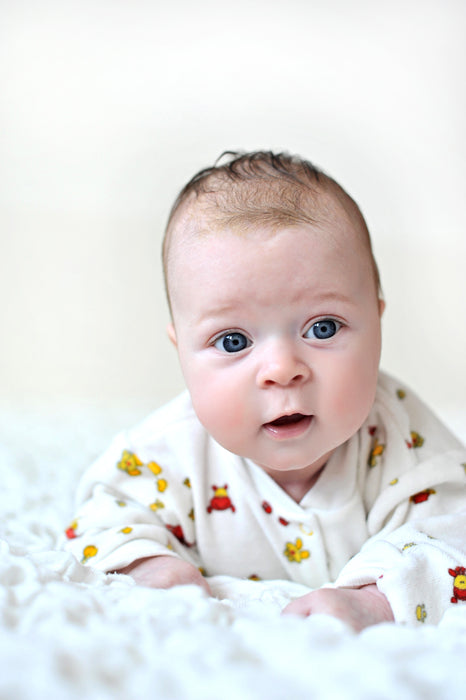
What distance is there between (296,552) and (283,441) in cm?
23

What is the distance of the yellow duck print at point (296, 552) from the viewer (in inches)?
41.2

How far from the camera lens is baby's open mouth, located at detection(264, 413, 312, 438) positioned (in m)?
0.89

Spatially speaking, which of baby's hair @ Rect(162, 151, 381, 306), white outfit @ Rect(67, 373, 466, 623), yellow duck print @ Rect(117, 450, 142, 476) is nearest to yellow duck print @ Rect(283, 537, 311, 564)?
white outfit @ Rect(67, 373, 466, 623)

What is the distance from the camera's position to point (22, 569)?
70cm

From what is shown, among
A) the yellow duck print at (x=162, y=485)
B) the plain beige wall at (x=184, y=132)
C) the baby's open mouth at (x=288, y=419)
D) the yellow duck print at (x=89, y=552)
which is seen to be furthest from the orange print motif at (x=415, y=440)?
the plain beige wall at (x=184, y=132)

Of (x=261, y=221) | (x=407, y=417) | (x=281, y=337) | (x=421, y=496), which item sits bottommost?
(x=421, y=496)

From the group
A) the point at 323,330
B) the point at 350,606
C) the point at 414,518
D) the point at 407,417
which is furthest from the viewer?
the point at 407,417

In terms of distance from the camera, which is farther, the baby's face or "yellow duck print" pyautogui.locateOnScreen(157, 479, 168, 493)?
"yellow duck print" pyautogui.locateOnScreen(157, 479, 168, 493)

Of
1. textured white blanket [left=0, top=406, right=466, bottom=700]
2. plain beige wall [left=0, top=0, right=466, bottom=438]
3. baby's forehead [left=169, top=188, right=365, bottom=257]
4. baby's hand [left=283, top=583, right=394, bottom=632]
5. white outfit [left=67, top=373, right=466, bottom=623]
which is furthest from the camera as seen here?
plain beige wall [left=0, top=0, right=466, bottom=438]

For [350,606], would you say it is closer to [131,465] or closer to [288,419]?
[288,419]

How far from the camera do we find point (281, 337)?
873 mm

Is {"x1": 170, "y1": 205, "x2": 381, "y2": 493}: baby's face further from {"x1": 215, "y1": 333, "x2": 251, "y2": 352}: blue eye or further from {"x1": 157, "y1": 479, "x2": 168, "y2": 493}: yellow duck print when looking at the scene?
{"x1": 157, "y1": 479, "x2": 168, "y2": 493}: yellow duck print

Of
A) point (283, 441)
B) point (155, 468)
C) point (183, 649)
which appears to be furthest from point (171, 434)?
point (183, 649)

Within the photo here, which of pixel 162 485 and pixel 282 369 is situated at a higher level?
pixel 282 369
